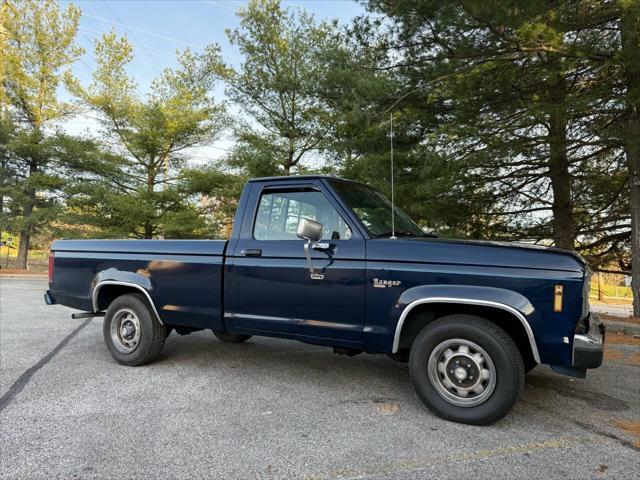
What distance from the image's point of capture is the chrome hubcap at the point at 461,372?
321 centimetres

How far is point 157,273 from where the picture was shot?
14.7 feet

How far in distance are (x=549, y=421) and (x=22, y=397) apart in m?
4.37

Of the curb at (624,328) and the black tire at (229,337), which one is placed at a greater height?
the curb at (624,328)

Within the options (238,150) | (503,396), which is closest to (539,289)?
(503,396)

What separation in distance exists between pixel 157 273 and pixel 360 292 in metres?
2.24

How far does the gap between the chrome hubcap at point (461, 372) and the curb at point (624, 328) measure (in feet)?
18.1

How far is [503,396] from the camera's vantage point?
10.2 feet

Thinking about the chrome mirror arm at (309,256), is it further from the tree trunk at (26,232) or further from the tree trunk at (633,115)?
the tree trunk at (26,232)

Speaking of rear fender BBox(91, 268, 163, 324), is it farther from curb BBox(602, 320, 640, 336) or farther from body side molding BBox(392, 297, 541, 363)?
curb BBox(602, 320, 640, 336)

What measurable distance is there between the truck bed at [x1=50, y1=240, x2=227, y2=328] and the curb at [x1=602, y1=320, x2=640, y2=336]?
6.78m

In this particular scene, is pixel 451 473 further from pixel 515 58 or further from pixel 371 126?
pixel 371 126

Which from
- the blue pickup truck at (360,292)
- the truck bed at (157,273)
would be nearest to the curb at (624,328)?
the blue pickup truck at (360,292)

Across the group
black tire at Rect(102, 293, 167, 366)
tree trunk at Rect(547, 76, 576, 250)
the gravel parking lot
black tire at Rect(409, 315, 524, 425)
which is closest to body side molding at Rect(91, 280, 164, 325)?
black tire at Rect(102, 293, 167, 366)

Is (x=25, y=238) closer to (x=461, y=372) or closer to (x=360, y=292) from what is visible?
(x=360, y=292)
